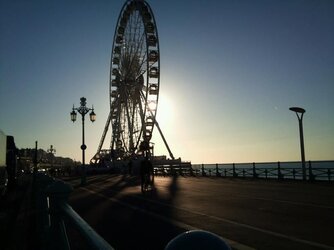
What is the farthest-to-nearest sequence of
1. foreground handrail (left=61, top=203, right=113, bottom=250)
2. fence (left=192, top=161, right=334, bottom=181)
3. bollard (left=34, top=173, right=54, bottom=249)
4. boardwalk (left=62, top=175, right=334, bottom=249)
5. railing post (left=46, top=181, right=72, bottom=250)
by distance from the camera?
1. fence (left=192, top=161, right=334, bottom=181)
2. boardwalk (left=62, top=175, right=334, bottom=249)
3. bollard (left=34, top=173, right=54, bottom=249)
4. railing post (left=46, top=181, right=72, bottom=250)
5. foreground handrail (left=61, top=203, right=113, bottom=250)

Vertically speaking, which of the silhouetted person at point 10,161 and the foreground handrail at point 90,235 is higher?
the silhouetted person at point 10,161

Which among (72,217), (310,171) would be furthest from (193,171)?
(72,217)

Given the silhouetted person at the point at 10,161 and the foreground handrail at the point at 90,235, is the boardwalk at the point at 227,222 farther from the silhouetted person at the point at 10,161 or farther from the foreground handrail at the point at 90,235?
the silhouetted person at the point at 10,161

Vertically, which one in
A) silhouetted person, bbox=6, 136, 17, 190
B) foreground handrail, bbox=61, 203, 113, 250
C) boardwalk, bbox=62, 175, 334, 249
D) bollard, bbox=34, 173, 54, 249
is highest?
silhouetted person, bbox=6, 136, 17, 190

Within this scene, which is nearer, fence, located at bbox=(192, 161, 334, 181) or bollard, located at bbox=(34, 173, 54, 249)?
bollard, located at bbox=(34, 173, 54, 249)

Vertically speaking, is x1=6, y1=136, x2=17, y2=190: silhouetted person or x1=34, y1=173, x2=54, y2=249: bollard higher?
x1=6, y1=136, x2=17, y2=190: silhouetted person

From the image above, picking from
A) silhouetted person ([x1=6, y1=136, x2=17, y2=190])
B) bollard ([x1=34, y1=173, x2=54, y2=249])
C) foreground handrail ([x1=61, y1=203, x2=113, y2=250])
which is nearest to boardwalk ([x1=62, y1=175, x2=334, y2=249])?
bollard ([x1=34, y1=173, x2=54, y2=249])

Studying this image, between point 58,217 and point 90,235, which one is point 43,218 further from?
point 90,235

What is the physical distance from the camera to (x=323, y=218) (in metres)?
10.1

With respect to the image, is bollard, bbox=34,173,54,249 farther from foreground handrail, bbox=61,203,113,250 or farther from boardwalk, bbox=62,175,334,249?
foreground handrail, bbox=61,203,113,250

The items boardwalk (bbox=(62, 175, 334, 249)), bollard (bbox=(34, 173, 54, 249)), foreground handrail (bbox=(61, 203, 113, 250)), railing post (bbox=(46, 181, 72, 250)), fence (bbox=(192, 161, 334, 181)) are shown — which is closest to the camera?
foreground handrail (bbox=(61, 203, 113, 250))

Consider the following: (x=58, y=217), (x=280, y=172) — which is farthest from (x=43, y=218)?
(x=280, y=172)

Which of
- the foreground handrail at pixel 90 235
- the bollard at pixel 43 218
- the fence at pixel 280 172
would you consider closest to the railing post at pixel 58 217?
the foreground handrail at pixel 90 235

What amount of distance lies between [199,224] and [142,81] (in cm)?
4248
